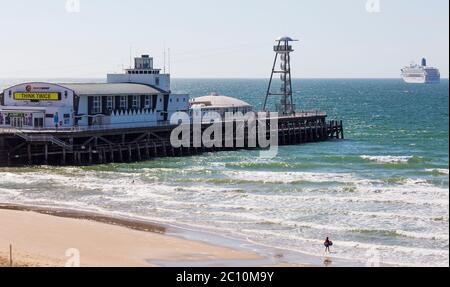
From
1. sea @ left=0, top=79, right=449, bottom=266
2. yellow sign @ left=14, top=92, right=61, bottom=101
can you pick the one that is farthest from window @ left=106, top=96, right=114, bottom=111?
sea @ left=0, top=79, right=449, bottom=266

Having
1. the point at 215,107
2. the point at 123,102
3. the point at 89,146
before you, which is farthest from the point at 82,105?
the point at 215,107

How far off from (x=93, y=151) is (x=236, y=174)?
1181cm

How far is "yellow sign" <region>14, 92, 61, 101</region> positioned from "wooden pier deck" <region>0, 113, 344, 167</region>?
376 cm

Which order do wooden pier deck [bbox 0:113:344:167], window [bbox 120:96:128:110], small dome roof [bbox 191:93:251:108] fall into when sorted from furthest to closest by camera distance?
small dome roof [bbox 191:93:251:108], window [bbox 120:96:128:110], wooden pier deck [bbox 0:113:344:167]

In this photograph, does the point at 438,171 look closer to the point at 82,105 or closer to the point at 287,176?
the point at 287,176

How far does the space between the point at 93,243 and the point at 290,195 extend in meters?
17.0

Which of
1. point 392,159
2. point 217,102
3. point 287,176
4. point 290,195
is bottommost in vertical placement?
point 290,195

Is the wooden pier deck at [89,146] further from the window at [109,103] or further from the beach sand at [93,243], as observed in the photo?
the beach sand at [93,243]

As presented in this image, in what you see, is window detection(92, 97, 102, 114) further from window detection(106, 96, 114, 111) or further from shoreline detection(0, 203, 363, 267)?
shoreline detection(0, 203, 363, 267)

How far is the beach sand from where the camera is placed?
117 feet

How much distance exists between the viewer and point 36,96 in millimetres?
68312

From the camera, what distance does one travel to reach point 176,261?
118 feet

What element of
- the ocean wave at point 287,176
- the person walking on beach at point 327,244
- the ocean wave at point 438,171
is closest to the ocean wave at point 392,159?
the ocean wave at point 438,171

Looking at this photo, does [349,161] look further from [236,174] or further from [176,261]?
[176,261]
